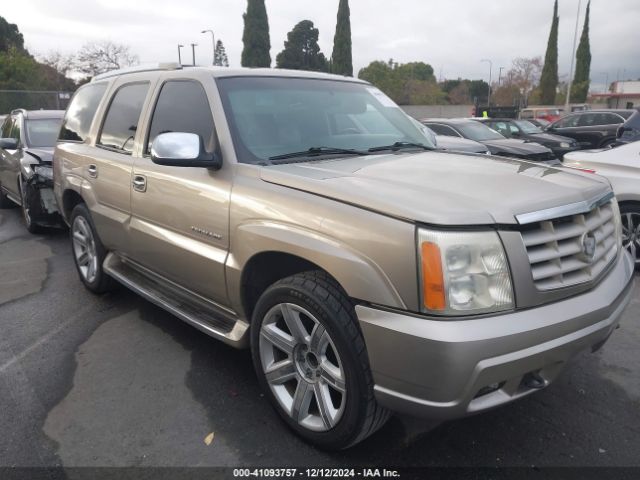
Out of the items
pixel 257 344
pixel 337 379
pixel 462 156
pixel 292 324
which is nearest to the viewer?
pixel 337 379

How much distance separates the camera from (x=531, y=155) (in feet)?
31.8

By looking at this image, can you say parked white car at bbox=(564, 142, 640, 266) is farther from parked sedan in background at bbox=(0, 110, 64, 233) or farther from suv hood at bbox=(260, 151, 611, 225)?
parked sedan in background at bbox=(0, 110, 64, 233)

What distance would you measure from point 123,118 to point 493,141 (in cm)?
848

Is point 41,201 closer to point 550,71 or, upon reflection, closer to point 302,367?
point 302,367

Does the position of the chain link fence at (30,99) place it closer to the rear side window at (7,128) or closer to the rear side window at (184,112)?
the rear side window at (7,128)

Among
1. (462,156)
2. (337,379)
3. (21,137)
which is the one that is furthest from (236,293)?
(21,137)

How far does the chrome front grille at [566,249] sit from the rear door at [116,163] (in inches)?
108

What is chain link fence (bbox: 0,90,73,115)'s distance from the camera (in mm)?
23727

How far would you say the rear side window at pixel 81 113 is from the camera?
15.0ft

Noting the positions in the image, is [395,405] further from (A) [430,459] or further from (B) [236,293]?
(B) [236,293]

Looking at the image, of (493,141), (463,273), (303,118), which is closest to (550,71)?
(493,141)

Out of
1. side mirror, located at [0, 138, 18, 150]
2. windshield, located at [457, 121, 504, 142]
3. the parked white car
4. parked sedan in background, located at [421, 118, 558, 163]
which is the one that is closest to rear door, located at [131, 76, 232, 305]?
the parked white car

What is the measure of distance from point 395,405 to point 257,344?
2.95ft

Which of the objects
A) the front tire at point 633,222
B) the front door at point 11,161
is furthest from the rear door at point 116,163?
the front tire at point 633,222
